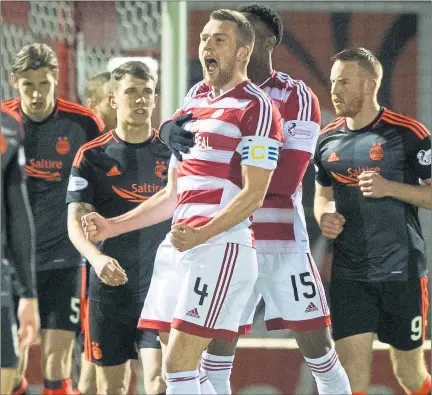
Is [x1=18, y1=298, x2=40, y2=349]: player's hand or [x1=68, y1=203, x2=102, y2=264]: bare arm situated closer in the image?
[x1=18, y1=298, x2=40, y2=349]: player's hand

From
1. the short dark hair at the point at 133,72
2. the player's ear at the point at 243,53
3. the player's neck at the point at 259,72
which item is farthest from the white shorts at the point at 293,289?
the short dark hair at the point at 133,72

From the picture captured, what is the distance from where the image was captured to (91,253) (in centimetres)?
433

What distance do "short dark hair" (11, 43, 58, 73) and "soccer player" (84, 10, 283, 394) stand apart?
128 centimetres

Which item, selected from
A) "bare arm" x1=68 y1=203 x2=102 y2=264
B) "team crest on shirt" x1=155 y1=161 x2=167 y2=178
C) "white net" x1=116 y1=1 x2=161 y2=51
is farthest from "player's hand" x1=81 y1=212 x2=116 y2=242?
"white net" x1=116 y1=1 x2=161 y2=51

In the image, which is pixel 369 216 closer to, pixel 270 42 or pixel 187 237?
pixel 270 42

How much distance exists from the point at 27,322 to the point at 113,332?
1.43 metres

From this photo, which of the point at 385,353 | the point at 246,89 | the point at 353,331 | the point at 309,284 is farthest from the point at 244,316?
the point at 385,353

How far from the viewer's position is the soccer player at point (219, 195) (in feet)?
11.9

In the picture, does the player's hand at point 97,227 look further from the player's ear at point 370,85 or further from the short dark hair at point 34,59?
the player's ear at point 370,85

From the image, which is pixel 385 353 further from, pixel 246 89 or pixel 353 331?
pixel 246 89

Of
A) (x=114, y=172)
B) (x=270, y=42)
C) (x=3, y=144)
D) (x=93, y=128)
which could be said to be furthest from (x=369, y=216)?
(x=3, y=144)

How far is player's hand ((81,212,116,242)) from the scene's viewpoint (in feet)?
13.8

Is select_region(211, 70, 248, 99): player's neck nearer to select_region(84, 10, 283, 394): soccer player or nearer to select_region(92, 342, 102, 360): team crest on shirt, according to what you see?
select_region(84, 10, 283, 394): soccer player

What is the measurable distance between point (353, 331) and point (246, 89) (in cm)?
116
